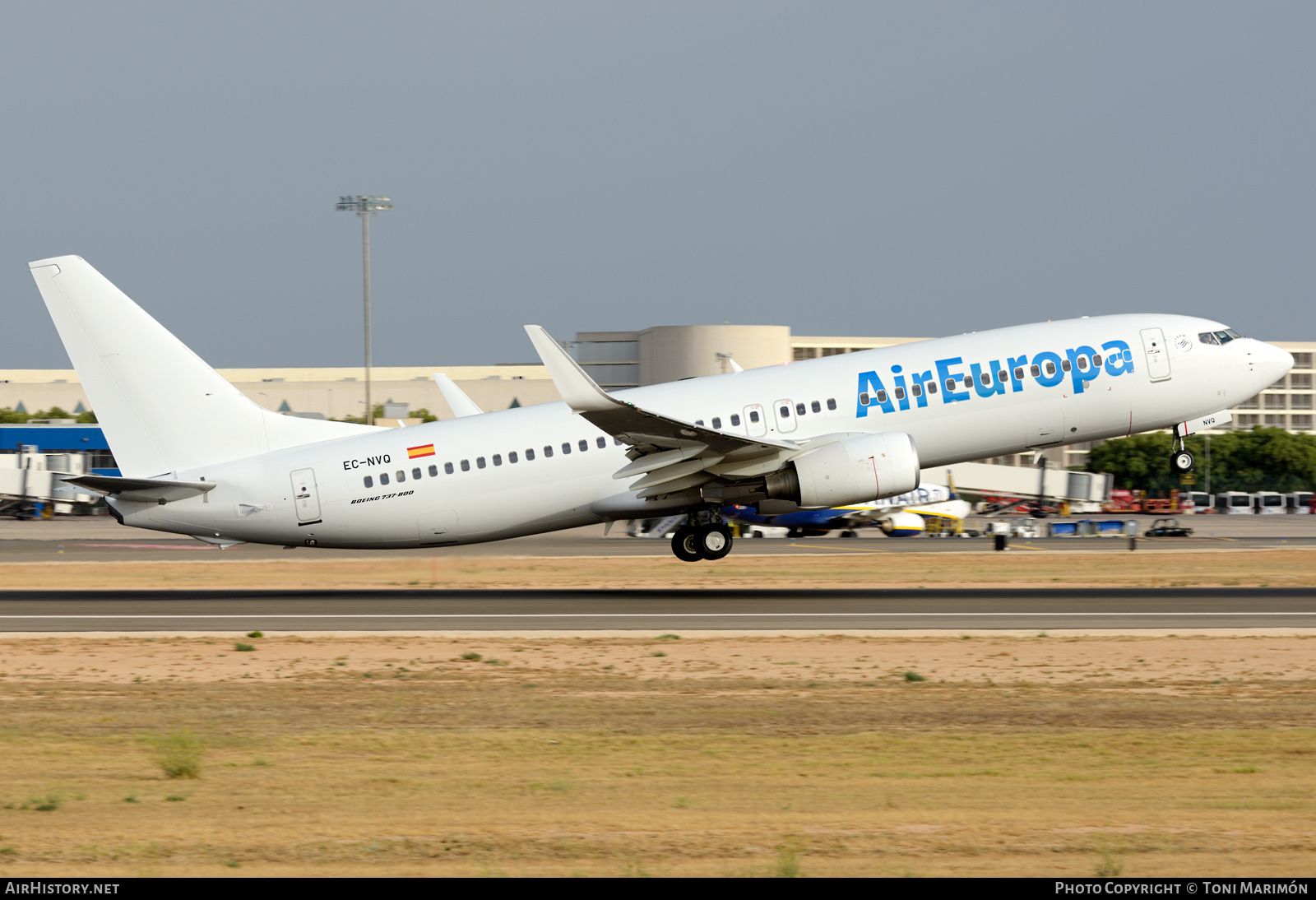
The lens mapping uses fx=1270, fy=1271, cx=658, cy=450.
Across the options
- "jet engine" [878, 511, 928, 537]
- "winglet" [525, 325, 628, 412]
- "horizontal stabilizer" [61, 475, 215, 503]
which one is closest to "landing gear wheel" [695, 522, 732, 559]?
"winglet" [525, 325, 628, 412]

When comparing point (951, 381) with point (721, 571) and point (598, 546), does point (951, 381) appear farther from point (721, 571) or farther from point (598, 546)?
point (598, 546)

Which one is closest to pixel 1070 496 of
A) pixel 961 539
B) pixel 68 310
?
pixel 961 539

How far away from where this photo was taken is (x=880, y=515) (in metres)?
75.0

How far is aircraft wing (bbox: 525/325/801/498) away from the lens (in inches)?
1131

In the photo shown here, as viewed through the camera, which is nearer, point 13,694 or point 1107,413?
point 13,694

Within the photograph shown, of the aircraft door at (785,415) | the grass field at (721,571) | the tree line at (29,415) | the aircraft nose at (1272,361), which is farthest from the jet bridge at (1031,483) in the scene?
the tree line at (29,415)

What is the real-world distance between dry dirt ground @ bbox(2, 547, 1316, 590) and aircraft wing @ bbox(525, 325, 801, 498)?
280 inches

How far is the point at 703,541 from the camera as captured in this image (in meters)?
34.6

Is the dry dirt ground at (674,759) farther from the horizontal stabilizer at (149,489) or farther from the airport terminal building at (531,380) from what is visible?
the airport terminal building at (531,380)

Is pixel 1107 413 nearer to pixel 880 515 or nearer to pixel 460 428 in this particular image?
pixel 460 428

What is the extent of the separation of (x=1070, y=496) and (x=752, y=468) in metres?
75.1

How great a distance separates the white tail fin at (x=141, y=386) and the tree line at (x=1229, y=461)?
12883cm

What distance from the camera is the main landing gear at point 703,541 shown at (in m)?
34.4

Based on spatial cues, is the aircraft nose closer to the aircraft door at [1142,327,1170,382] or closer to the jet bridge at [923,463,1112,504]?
the aircraft door at [1142,327,1170,382]
